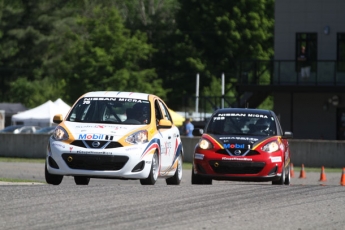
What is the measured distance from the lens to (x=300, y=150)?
36.4 metres

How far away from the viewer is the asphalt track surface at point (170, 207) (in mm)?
11203

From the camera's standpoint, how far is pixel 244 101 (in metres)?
47.8

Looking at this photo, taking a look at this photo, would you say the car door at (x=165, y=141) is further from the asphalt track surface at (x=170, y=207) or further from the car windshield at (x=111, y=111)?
the asphalt track surface at (x=170, y=207)

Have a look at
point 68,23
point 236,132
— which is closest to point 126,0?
point 68,23

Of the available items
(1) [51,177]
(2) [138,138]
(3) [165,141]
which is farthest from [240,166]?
(1) [51,177]

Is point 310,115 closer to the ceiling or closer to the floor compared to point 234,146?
closer to the floor

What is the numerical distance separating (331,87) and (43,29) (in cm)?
5155

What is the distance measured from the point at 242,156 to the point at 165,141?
196cm

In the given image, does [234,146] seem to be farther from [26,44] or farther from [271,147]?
[26,44]

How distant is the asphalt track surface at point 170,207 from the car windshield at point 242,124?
517 cm

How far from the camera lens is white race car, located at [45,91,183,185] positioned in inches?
647

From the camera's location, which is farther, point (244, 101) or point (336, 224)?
point (244, 101)

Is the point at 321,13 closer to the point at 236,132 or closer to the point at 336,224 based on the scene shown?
the point at 236,132

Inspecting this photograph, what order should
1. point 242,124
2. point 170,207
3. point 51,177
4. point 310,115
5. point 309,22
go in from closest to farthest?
point 170,207 → point 51,177 → point 242,124 → point 309,22 → point 310,115
